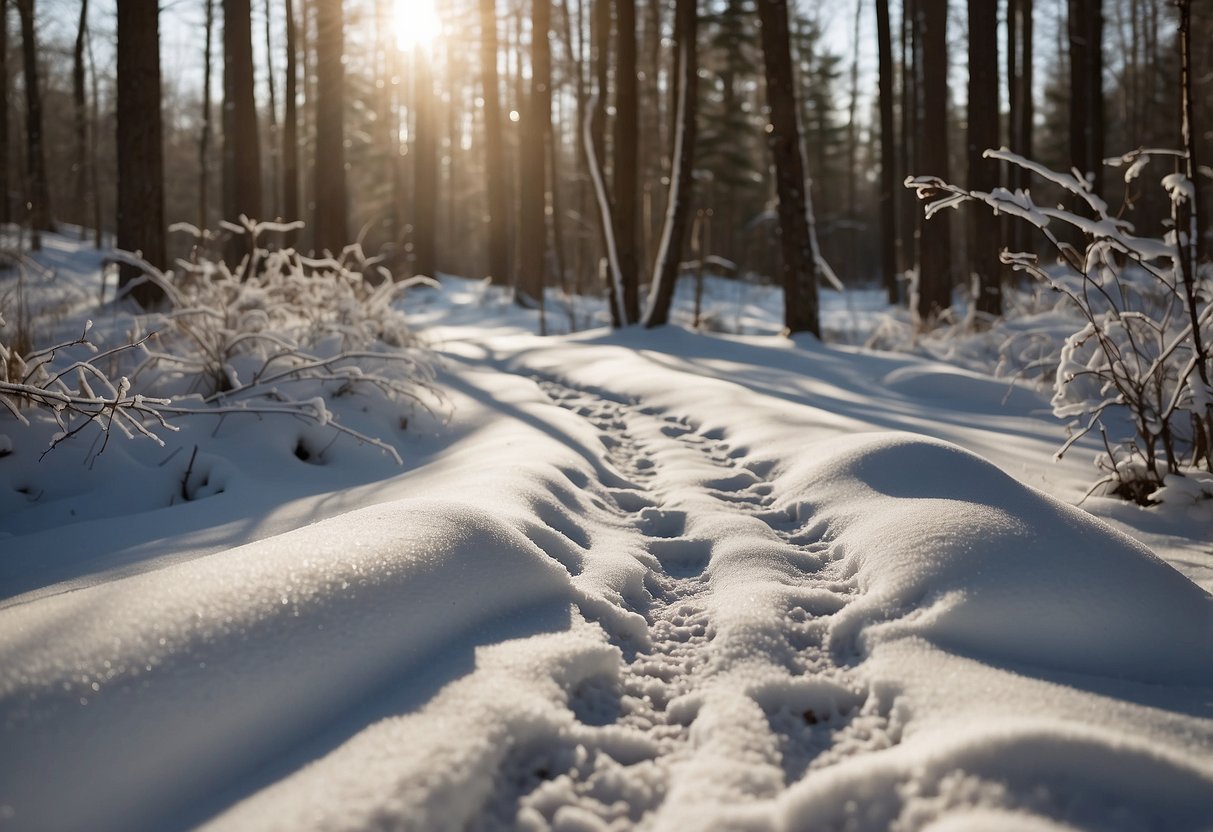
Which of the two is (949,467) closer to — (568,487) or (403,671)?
(568,487)

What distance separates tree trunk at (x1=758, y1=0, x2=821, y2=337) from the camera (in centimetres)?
744

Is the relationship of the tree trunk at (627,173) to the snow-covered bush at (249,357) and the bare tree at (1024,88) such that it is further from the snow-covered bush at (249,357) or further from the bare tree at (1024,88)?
the bare tree at (1024,88)

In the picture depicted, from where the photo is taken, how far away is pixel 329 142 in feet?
37.1

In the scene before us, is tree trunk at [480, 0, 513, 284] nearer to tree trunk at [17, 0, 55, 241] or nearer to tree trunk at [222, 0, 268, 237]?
tree trunk at [222, 0, 268, 237]

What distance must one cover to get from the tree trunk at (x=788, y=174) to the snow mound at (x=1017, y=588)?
5837 millimetres

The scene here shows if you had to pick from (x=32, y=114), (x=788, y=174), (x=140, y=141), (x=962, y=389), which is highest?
(x=32, y=114)

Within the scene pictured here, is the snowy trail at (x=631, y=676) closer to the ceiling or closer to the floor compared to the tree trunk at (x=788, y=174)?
closer to the floor

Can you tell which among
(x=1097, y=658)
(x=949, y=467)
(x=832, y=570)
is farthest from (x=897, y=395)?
(x=1097, y=658)

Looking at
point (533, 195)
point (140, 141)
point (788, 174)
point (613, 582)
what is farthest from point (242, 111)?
point (613, 582)

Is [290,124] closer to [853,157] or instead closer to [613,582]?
[613,582]

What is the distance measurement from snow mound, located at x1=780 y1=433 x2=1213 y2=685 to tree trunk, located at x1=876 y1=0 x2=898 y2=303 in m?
12.1

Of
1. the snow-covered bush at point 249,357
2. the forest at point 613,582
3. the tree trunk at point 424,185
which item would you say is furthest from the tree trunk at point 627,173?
the tree trunk at point 424,185

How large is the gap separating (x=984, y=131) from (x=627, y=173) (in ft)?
12.4

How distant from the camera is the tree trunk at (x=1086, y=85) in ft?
40.5
